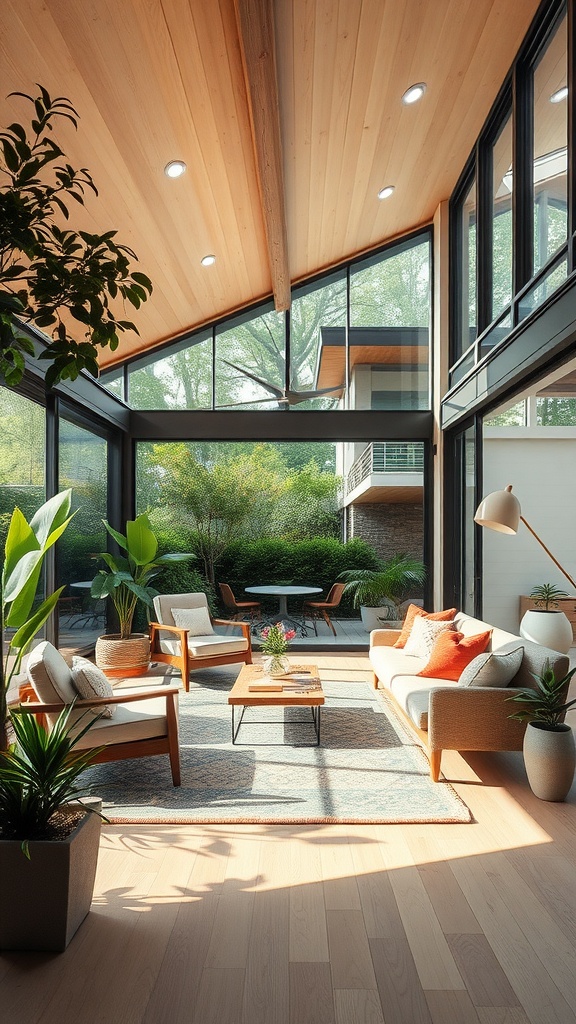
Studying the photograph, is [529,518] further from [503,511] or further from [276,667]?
[503,511]

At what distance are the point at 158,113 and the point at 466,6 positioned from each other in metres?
2.11

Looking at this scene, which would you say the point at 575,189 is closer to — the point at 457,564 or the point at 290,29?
the point at 290,29

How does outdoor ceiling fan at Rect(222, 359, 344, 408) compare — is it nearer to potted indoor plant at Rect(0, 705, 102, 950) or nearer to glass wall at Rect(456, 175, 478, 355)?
glass wall at Rect(456, 175, 478, 355)

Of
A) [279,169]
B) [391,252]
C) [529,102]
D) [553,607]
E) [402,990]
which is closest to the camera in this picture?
[402,990]

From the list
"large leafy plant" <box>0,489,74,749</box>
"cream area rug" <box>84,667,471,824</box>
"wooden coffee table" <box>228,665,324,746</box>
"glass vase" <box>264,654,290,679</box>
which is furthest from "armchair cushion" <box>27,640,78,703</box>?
"glass vase" <box>264,654,290,679</box>

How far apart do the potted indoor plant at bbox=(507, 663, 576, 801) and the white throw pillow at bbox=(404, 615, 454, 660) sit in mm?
1513

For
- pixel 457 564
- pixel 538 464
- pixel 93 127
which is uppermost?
pixel 93 127

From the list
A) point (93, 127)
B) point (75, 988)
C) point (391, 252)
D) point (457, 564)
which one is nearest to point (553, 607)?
point (457, 564)

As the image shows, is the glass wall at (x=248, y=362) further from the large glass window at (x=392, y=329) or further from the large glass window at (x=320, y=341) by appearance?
the large glass window at (x=392, y=329)

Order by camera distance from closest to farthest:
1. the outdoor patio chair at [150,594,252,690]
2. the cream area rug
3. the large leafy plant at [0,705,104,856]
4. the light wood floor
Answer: the light wood floor → the large leafy plant at [0,705,104,856] → the cream area rug → the outdoor patio chair at [150,594,252,690]

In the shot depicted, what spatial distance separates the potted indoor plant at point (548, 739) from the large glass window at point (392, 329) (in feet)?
17.2

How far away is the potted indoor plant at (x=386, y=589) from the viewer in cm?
910

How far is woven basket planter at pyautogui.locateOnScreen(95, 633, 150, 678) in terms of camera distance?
7.54m

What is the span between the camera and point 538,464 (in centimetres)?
1055
